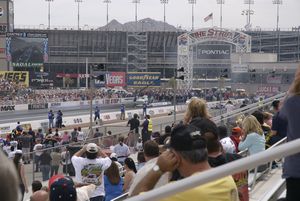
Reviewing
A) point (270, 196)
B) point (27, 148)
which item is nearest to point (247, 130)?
point (270, 196)

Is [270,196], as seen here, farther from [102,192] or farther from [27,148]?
[27,148]

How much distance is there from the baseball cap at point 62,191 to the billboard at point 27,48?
2936 inches

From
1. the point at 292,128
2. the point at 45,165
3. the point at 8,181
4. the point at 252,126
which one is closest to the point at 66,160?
the point at 45,165

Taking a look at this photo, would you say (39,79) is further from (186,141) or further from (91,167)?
(186,141)

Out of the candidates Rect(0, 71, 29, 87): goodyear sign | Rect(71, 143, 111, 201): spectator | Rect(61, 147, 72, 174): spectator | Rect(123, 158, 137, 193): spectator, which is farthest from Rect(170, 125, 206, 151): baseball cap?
Rect(0, 71, 29, 87): goodyear sign

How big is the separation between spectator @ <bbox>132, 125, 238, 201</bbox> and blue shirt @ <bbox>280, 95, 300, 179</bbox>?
2.16 ft

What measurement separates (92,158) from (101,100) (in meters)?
57.1

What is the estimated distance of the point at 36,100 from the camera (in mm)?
56906

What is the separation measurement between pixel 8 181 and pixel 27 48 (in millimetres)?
78131

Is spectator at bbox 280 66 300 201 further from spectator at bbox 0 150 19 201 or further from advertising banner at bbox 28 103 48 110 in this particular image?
advertising banner at bbox 28 103 48 110

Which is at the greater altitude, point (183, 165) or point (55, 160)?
point (183, 165)

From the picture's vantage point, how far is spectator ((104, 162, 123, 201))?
22.0 ft

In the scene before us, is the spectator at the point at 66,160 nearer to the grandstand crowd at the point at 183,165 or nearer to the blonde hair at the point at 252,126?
the grandstand crowd at the point at 183,165

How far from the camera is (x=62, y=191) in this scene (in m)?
3.77
